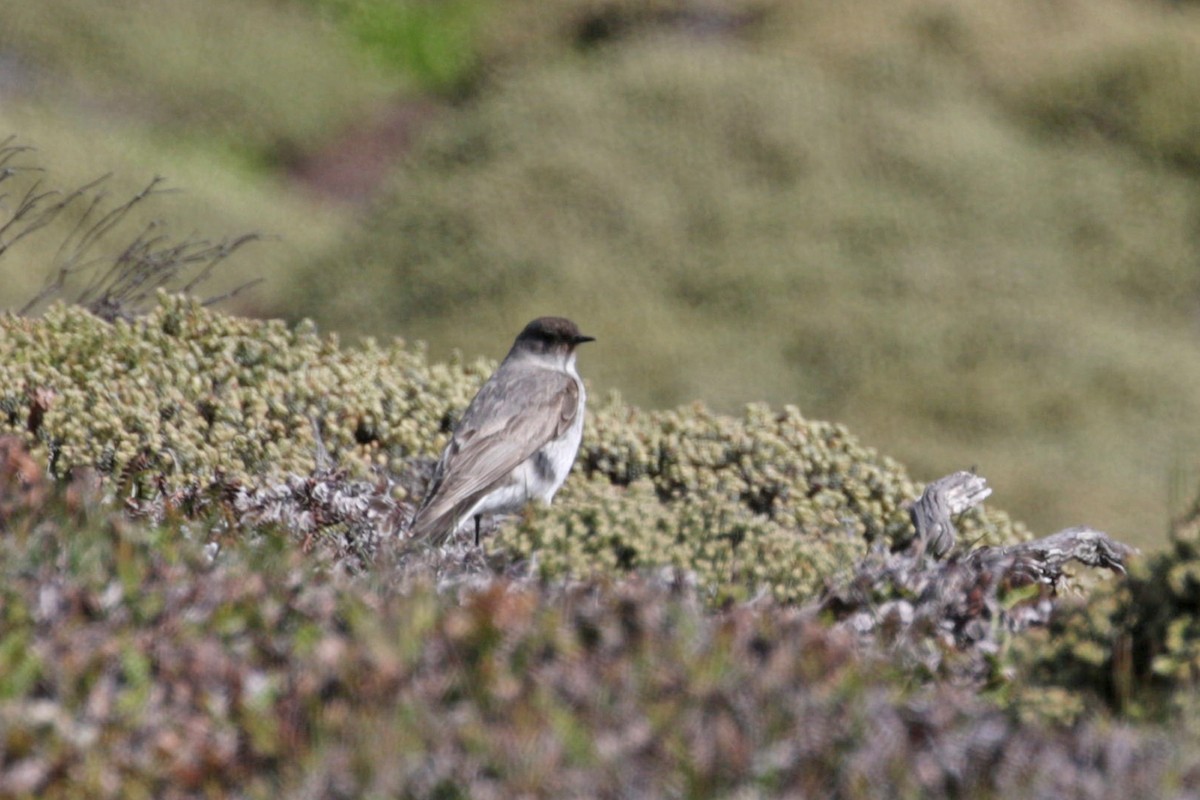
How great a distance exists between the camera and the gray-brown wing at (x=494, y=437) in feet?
34.2

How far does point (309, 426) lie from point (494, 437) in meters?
1.62

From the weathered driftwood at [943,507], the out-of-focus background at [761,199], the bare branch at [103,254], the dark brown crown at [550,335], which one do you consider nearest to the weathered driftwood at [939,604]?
the weathered driftwood at [943,507]

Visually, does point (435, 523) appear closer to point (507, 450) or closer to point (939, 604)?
point (507, 450)

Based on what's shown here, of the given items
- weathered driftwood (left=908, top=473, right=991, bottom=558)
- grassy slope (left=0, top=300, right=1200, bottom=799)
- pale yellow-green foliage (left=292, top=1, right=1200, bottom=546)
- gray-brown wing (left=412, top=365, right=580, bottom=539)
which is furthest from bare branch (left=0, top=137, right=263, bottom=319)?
weathered driftwood (left=908, top=473, right=991, bottom=558)

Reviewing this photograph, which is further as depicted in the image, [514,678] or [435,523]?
[435,523]

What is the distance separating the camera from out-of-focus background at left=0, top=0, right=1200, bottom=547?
24.6 m

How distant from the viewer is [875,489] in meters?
11.5

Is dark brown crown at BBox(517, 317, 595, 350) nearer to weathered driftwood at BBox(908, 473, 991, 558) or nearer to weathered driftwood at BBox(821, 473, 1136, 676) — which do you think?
weathered driftwood at BBox(908, 473, 991, 558)

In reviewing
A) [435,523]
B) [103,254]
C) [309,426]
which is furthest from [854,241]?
[435,523]

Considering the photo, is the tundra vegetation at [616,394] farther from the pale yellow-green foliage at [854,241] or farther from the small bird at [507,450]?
the small bird at [507,450]

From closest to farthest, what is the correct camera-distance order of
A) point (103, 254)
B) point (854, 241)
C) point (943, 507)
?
1. point (943, 507)
2. point (854, 241)
3. point (103, 254)

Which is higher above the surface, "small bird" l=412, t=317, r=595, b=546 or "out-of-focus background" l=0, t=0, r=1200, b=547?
"out-of-focus background" l=0, t=0, r=1200, b=547

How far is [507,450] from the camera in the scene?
10.8m

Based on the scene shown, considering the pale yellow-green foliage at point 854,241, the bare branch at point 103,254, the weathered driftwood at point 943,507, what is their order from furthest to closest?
the pale yellow-green foliage at point 854,241 < the bare branch at point 103,254 < the weathered driftwood at point 943,507
